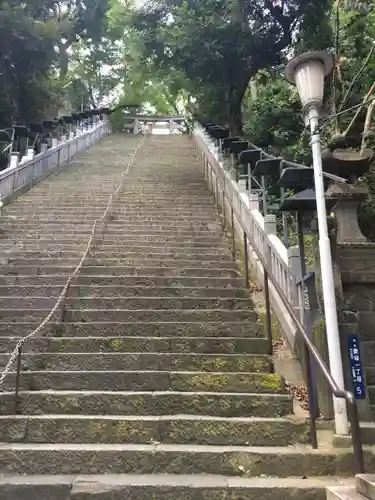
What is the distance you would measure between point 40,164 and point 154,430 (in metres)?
12.0

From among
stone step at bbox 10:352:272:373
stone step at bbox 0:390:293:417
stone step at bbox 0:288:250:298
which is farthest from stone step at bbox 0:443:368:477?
stone step at bbox 0:288:250:298

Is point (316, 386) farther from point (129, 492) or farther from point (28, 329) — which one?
point (28, 329)

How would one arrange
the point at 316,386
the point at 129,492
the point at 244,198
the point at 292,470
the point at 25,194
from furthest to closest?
1. the point at 25,194
2. the point at 244,198
3. the point at 316,386
4. the point at 292,470
5. the point at 129,492

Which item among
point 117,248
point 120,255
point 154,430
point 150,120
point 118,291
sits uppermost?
point 150,120

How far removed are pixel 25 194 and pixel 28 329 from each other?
7.40 meters

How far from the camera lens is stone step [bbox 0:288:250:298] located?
6945 millimetres

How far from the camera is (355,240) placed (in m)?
7.30

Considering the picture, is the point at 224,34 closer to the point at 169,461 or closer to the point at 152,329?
the point at 152,329

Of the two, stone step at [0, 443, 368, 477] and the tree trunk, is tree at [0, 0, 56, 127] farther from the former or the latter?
stone step at [0, 443, 368, 477]

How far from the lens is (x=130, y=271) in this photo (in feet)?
25.6

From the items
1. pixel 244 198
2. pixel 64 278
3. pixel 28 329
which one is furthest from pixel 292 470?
pixel 244 198

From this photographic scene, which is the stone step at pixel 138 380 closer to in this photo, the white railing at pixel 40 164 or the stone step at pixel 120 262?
the stone step at pixel 120 262

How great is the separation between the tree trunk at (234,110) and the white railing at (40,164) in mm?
5811

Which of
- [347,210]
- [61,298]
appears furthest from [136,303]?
[347,210]
